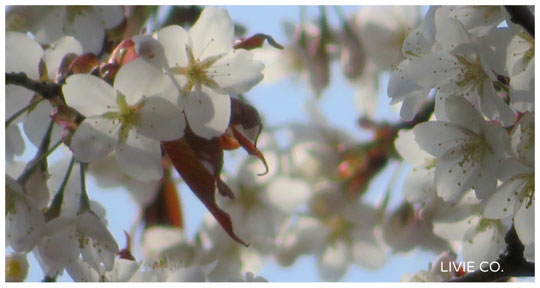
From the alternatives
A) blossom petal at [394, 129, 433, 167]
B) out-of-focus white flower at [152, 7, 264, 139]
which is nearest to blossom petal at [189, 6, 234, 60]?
out-of-focus white flower at [152, 7, 264, 139]

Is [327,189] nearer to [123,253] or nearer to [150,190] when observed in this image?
[150,190]

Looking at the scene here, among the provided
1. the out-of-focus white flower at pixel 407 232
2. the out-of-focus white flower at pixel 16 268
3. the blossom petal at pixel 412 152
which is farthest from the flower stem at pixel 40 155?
the out-of-focus white flower at pixel 407 232

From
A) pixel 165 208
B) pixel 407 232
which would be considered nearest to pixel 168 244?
pixel 165 208

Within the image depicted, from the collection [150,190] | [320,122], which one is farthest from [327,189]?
[150,190]

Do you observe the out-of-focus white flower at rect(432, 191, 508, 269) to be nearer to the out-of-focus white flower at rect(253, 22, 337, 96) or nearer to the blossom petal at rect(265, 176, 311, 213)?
the blossom petal at rect(265, 176, 311, 213)

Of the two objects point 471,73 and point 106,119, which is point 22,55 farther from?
point 471,73

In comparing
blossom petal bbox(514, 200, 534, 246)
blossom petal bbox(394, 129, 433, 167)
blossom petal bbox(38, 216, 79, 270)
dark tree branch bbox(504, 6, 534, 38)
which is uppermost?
dark tree branch bbox(504, 6, 534, 38)
